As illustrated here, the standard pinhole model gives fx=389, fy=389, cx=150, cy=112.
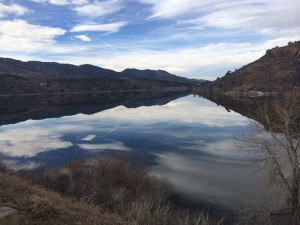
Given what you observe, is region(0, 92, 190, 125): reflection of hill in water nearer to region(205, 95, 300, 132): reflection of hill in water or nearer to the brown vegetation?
region(205, 95, 300, 132): reflection of hill in water

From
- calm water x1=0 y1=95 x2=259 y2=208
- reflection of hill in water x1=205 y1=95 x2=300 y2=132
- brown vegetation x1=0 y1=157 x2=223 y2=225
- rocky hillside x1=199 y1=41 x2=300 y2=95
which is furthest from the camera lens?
rocky hillside x1=199 y1=41 x2=300 y2=95

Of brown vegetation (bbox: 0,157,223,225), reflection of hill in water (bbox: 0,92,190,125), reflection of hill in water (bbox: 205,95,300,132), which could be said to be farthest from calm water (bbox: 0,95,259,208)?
reflection of hill in water (bbox: 0,92,190,125)

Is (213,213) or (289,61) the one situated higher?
(289,61)

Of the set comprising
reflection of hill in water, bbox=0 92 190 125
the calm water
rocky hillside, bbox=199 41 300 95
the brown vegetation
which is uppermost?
rocky hillside, bbox=199 41 300 95

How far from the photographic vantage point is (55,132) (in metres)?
59.5

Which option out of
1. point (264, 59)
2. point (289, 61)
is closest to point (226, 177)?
point (289, 61)

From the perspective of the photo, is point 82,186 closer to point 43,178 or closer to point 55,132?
point 43,178

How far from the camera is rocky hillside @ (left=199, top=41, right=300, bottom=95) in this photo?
144 metres

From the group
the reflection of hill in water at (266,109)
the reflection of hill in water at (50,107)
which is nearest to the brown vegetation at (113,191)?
the reflection of hill in water at (266,109)

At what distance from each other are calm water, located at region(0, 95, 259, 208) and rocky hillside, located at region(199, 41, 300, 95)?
249 ft

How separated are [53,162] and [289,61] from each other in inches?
5882

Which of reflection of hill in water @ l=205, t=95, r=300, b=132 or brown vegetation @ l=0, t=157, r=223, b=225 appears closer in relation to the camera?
brown vegetation @ l=0, t=157, r=223, b=225

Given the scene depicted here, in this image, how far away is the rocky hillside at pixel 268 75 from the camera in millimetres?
144375

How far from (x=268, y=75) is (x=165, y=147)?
126 m
